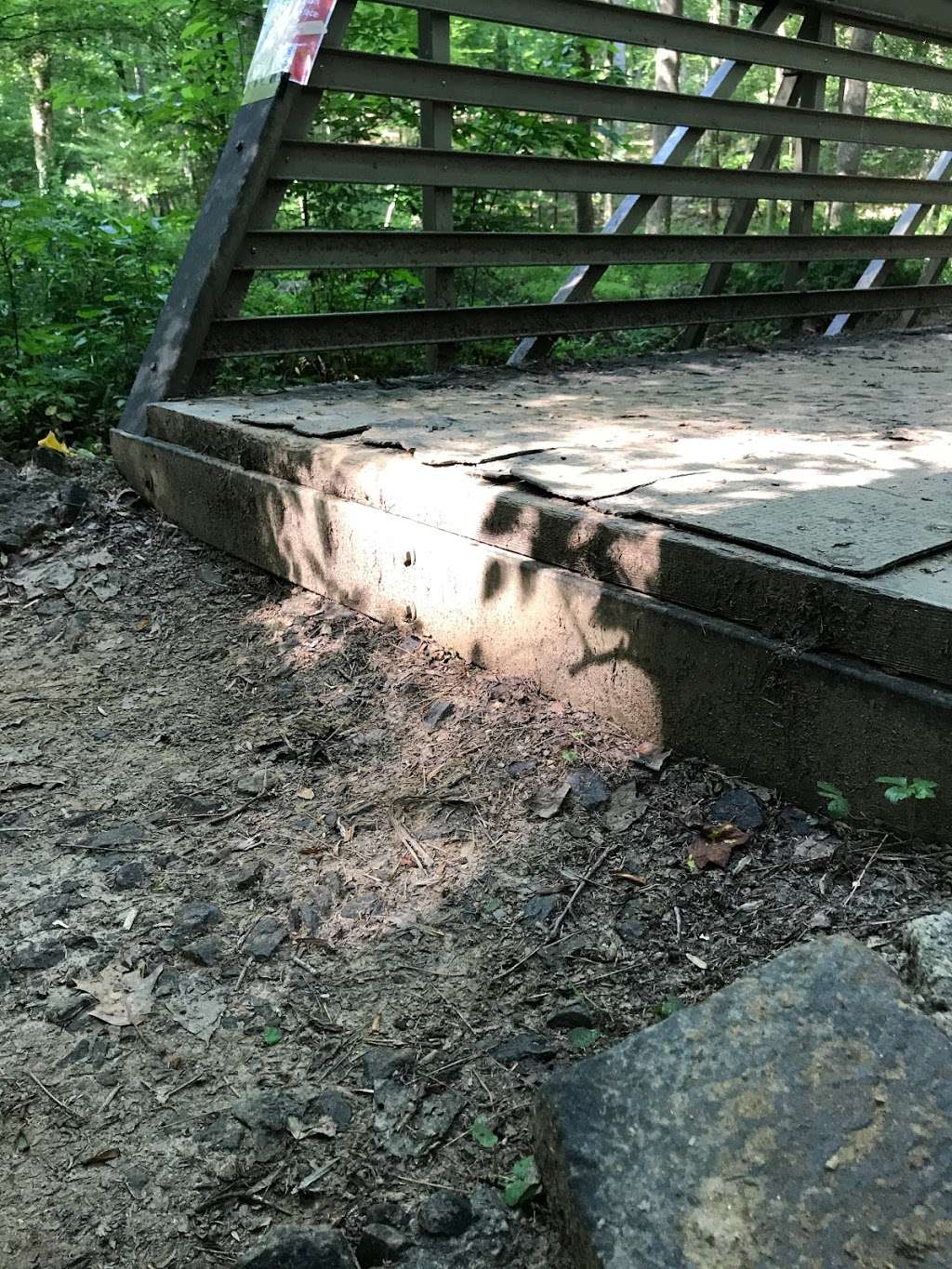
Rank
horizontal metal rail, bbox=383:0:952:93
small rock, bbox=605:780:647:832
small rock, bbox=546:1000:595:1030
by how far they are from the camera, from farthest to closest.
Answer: horizontal metal rail, bbox=383:0:952:93 → small rock, bbox=605:780:647:832 → small rock, bbox=546:1000:595:1030

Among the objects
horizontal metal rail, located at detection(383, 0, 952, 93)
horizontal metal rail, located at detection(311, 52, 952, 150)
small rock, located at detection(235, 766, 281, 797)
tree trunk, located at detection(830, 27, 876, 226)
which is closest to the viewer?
small rock, located at detection(235, 766, 281, 797)

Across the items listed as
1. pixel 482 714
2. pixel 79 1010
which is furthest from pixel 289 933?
pixel 482 714

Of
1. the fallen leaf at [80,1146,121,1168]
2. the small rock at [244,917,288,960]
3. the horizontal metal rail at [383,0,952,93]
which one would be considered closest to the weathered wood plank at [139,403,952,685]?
the small rock at [244,917,288,960]

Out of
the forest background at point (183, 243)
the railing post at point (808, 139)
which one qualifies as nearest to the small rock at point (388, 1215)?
the forest background at point (183, 243)

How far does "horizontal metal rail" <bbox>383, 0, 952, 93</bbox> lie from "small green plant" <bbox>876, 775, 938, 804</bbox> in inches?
133

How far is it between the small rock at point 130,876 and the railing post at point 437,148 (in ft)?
9.74

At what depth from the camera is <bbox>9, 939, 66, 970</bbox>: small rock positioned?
186 centimetres

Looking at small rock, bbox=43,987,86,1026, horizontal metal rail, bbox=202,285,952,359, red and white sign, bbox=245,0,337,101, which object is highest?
red and white sign, bbox=245,0,337,101

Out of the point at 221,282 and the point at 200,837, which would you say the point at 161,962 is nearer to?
the point at 200,837

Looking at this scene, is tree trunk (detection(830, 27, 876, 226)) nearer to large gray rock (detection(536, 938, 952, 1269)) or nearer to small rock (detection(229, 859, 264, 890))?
small rock (detection(229, 859, 264, 890))

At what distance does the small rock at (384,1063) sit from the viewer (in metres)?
1.57

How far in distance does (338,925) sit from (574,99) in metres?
4.03

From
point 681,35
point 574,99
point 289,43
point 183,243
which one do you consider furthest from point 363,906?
point 183,243

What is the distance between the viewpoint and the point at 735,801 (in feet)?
6.55
